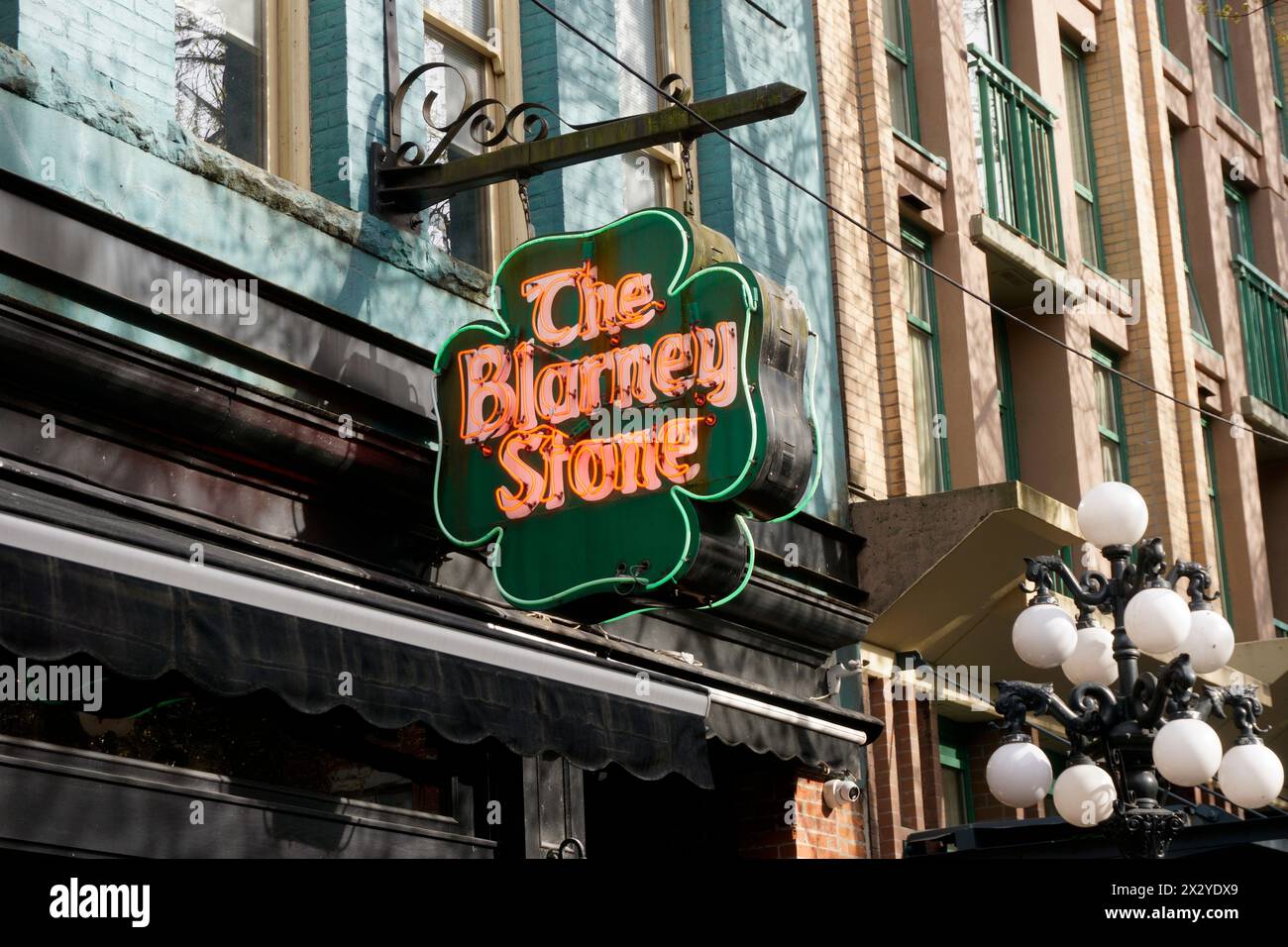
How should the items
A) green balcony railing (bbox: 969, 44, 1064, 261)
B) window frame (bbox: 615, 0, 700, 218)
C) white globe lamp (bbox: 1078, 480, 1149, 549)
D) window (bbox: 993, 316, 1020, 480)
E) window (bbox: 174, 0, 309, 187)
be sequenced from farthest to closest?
window (bbox: 993, 316, 1020, 480)
green balcony railing (bbox: 969, 44, 1064, 261)
window frame (bbox: 615, 0, 700, 218)
white globe lamp (bbox: 1078, 480, 1149, 549)
window (bbox: 174, 0, 309, 187)

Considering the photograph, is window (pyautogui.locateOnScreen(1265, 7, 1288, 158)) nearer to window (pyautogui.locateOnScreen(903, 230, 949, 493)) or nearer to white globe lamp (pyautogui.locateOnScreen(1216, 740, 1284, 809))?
window (pyautogui.locateOnScreen(903, 230, 949, 493))

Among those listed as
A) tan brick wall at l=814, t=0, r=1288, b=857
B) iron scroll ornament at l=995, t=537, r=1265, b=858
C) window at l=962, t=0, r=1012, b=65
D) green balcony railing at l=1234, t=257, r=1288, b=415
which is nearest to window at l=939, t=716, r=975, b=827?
tan brick wall at l=814, t=0, r=1288, b=857

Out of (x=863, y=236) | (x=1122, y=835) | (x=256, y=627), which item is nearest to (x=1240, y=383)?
(x=863, y=236)

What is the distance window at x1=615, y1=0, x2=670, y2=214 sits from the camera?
13281 millimetres

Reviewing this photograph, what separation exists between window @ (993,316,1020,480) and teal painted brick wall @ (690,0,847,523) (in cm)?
330

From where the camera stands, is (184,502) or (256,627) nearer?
(256,627)

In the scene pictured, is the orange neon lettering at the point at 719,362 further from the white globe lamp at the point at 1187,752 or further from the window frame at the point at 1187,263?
Result: the window frame at the point at 1187,263

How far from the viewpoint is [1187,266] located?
69.0 ft

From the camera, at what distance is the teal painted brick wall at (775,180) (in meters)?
13.7

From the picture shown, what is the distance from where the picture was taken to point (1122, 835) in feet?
34.2

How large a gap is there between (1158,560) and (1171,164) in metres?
10.5

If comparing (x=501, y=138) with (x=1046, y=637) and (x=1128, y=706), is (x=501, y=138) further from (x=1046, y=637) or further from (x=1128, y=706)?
(x=1128, y=706)
